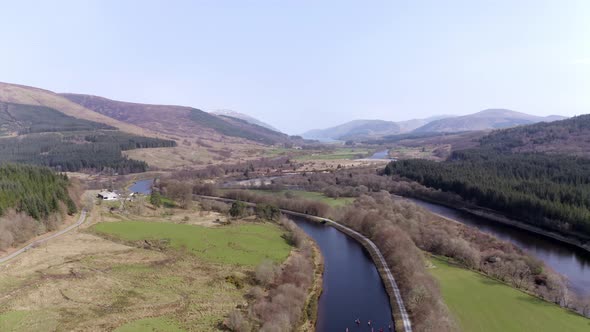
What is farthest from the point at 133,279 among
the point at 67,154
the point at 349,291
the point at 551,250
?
the point at 67,154

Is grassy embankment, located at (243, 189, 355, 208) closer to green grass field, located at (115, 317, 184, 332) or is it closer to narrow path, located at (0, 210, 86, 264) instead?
narrow path, located at (0, 210, 86, 264)

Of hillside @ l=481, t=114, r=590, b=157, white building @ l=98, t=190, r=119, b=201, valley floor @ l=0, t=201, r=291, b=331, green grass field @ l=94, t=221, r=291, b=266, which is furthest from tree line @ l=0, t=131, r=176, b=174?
hillside @ l=481, t=114, r=590, b=157

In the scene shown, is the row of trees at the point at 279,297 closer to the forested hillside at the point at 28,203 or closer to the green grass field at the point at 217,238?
the green grass field at the point at 217,238

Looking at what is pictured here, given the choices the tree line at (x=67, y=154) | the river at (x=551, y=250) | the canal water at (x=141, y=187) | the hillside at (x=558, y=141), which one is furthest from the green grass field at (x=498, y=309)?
the tree line at (x=67, y=154)

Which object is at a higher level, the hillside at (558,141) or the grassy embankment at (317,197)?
the hillside at (558,141)

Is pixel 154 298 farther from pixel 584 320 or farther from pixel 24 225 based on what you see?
pixel 584 320
